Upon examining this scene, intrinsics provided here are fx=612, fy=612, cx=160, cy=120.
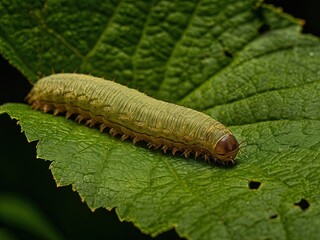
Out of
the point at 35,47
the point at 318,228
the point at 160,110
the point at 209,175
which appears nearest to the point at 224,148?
the point at 209,175

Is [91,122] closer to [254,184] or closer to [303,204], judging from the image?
[254,184]

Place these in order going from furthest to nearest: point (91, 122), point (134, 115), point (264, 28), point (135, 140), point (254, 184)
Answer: point (264, 28) → point (91, 122) → point (134, 115) → point (135, 140) → point (254, 184)

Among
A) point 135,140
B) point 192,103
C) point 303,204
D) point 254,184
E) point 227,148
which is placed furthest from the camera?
point 192,103

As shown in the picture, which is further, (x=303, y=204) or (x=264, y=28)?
(x=264, y=28)

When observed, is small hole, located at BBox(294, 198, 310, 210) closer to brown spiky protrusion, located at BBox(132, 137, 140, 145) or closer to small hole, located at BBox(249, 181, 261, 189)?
small hole, located at BBox(249, 181, 261, 189)

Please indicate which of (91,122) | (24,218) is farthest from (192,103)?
(24,218)

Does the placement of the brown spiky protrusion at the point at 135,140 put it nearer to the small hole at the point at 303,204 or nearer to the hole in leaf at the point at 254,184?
the hole in leaf at the point at 254,184
